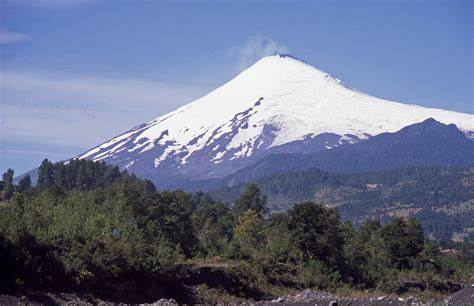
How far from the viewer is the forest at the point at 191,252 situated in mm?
25625

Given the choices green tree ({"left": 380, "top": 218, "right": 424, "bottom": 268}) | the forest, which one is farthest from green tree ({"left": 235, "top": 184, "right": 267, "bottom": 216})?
green tree ({"left": 380, "top": 218, "right": 424, "bottom": 268})

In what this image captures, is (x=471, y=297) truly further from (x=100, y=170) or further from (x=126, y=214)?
(x=100, y=170)

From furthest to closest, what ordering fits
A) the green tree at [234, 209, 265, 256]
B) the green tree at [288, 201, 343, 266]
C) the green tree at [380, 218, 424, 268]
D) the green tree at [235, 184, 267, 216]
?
the green tree at [235, 184, 267, 216], the green tree at [380, 218, 424, 268], the green tree at [234, 209, 265, 256], the green tree at [288, 201, 343, 266]

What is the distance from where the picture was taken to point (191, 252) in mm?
38562

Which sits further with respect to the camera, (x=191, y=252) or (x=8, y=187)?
(x=8, y=187)

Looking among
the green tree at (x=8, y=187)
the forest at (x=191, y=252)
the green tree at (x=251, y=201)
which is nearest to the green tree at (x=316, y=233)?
the forest at (x=191, y=252)

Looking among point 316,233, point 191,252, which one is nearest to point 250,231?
point 316,233

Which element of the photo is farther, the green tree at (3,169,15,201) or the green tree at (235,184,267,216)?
the green tree at (3,169,15,201)

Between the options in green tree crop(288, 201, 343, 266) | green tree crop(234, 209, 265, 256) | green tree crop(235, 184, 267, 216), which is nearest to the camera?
green tree crop(288, 201, 343, 266)

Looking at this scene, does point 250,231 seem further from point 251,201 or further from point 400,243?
point 400,243

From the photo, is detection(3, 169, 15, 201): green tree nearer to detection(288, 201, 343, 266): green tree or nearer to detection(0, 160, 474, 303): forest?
detection(0, 160, 474, 303): forest

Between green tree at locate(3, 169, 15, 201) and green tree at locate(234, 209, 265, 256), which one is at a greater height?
green tree at locate(3, 169, 15, 201)

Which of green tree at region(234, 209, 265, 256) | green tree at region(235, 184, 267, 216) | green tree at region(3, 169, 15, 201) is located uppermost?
green tree at region(3, 169, 15, 201)

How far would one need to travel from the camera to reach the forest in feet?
84.1
